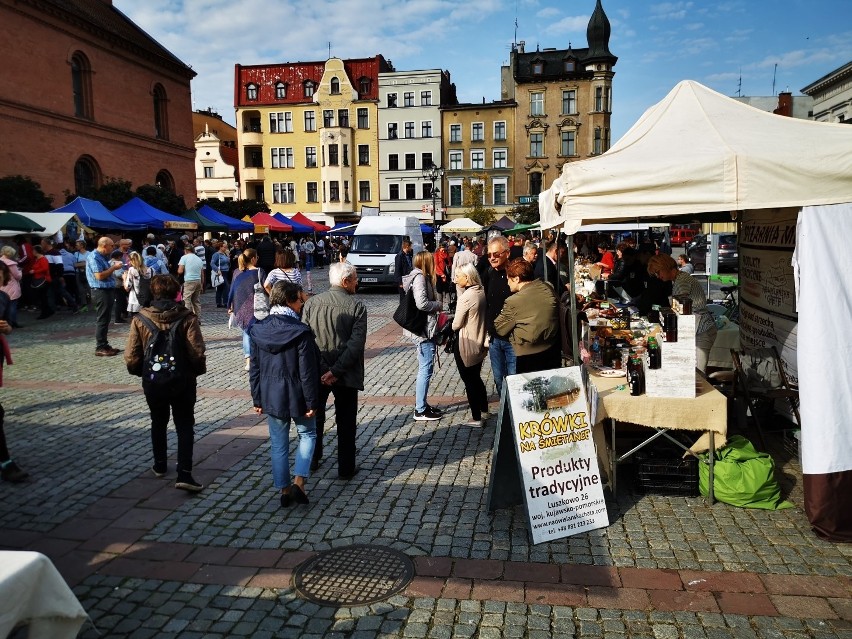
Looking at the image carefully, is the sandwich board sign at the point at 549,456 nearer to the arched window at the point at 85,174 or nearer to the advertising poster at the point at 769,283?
the advertising poster at the point at 769,283

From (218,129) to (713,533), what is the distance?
2739 inches

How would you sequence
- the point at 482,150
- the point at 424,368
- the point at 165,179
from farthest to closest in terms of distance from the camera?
the point at 482,150
the point at 165,179
the point at 424,368

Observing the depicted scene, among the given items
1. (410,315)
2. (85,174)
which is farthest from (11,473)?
(85,174)

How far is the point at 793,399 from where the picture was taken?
18.7ft

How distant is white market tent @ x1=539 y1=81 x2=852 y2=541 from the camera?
4406mm

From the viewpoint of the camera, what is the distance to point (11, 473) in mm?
5703

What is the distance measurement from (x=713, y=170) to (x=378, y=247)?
1889 centimetres

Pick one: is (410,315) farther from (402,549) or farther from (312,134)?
(312,134)

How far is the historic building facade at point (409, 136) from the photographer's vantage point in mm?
56125

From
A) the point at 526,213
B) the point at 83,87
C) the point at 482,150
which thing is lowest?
the point at 526,213

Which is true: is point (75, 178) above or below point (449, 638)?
above

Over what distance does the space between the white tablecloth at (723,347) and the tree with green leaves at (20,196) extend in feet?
77.2

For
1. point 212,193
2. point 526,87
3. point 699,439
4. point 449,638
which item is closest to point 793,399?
point 699,439

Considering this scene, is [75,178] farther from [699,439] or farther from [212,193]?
[699,439]
